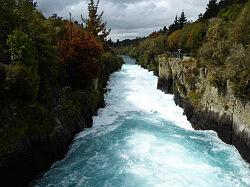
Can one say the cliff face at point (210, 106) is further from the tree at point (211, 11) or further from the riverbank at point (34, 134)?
the tree at point (211, 11)

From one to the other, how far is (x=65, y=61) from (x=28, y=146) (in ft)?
34.4

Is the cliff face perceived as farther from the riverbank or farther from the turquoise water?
the riverbank

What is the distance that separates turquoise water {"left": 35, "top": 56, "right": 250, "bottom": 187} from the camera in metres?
19.2

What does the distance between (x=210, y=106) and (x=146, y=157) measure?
865cm

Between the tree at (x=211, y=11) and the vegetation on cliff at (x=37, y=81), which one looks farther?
the tree at (x=211, y=11)

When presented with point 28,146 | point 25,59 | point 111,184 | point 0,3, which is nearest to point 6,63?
point 25,59

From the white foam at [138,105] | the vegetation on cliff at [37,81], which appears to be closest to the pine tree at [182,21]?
the white foam at [138,105]

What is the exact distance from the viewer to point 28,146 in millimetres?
18469

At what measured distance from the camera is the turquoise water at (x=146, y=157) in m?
19.2

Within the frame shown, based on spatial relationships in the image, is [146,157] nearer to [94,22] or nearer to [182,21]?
[94,22]

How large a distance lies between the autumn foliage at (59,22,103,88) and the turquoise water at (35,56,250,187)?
3.90 metres

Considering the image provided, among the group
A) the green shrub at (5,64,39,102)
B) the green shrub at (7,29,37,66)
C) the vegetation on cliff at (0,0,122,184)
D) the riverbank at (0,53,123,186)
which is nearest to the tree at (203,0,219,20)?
the vegetation on cliff at (0,0,122,184)

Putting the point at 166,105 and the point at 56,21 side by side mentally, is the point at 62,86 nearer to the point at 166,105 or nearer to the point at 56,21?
the point at 56,21

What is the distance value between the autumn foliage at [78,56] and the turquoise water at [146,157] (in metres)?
3.90
